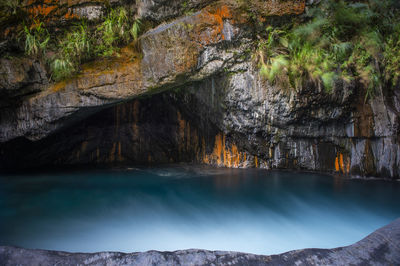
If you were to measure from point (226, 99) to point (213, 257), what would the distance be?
4.55 meters

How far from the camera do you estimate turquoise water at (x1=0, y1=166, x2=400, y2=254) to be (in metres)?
2.81

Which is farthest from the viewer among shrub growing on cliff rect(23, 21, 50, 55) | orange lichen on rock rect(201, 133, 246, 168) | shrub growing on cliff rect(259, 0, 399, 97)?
orange lichen on rock rect(201, 133, 246, 168)

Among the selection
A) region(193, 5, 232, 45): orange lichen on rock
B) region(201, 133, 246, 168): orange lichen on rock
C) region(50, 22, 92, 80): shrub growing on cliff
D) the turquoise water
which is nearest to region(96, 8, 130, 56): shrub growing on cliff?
region(50, 22, 92, 80): shrub growing on cliff

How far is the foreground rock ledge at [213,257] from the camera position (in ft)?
5.87

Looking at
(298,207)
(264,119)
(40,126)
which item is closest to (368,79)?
(264,119)

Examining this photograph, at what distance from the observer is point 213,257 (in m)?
1.86

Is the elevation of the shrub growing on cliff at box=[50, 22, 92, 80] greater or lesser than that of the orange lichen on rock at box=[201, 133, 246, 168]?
greater

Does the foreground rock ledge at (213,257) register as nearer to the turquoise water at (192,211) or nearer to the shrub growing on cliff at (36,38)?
the turquoise water at (192,211)

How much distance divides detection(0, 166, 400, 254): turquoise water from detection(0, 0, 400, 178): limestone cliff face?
2.61ft

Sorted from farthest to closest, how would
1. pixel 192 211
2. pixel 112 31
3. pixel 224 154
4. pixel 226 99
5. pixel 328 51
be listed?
pixel 224 154
pixel 226 99
pixel 328 51
pixel 112 31
pixel 192 211

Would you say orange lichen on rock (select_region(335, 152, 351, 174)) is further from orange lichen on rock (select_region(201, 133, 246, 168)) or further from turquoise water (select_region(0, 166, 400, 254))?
orange lichen on rock (select_region(201, 133, 246, 168))

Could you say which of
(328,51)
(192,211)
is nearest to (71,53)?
(192,211)

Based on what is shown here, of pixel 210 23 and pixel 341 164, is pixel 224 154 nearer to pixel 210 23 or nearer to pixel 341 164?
pixel 341 164

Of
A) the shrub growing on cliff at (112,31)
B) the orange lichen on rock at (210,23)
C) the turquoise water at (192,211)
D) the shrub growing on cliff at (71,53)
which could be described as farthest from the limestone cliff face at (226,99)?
the turquoise water at (192,211)
